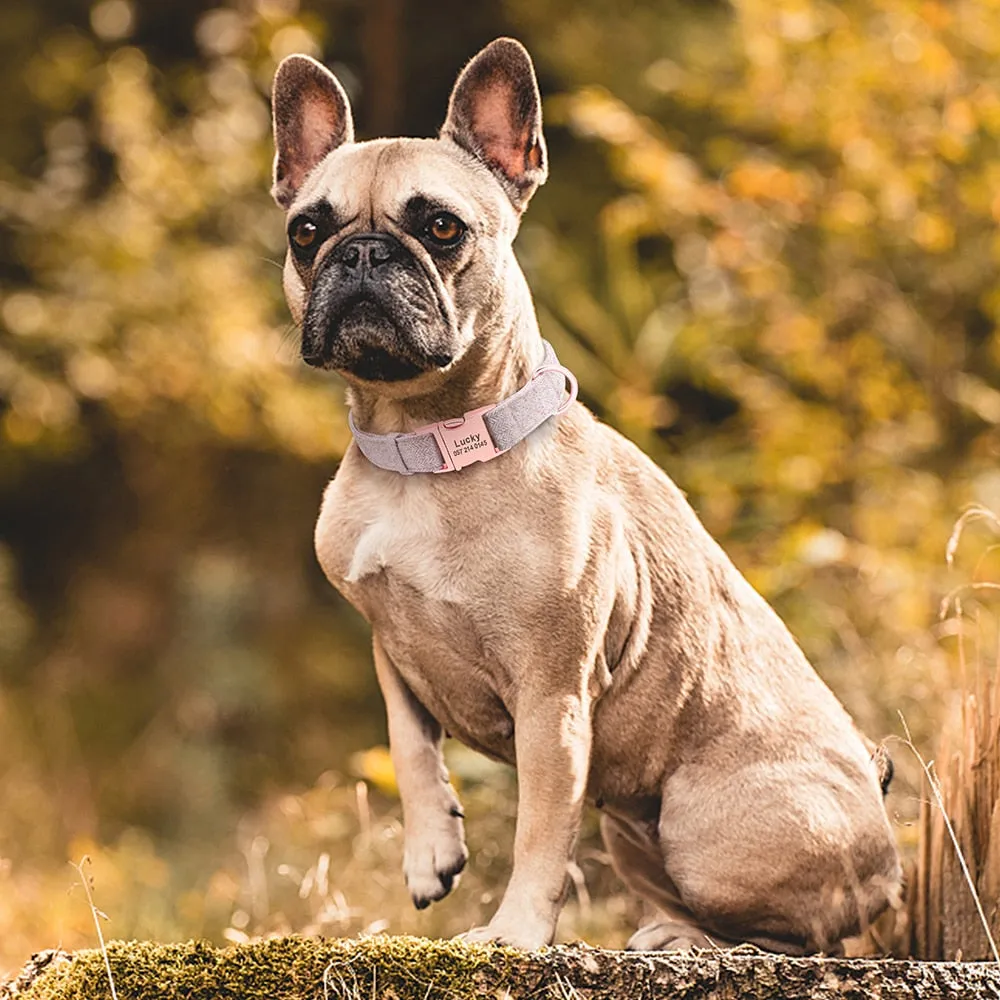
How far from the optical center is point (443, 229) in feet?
10.6

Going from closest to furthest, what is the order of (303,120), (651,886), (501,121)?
(501,121) → (303,120) → (651,886)

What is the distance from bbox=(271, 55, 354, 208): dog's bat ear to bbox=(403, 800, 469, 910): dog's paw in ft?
5.08

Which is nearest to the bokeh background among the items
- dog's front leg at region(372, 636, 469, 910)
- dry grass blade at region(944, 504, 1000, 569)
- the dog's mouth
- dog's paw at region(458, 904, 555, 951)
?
dry grass blade at region(944, 504, 1000, 569)

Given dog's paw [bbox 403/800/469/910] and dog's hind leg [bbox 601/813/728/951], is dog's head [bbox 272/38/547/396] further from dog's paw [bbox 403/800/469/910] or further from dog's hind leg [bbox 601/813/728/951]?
dog's hind leg [bbox 601/813/728/951]

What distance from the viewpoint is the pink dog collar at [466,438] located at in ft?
10.8

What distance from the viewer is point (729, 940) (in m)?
3.60

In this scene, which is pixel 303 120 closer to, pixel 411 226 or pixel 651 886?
pixel 411 226

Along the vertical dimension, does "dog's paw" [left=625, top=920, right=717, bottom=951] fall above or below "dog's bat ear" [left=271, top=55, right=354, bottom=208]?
below

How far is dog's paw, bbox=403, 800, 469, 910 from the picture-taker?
3.33 meters

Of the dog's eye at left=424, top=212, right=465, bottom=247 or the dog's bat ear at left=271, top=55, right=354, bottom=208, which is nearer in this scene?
the dog's eye at left=424, top=212, right=465, bottom=247

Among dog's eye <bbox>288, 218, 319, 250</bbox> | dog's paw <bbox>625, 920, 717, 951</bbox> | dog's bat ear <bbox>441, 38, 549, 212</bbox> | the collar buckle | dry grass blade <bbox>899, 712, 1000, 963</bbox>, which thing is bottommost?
dog's paw <bbox>625, 920, 717, 951</bbox>

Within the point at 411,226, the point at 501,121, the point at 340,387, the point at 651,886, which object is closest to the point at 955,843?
the point at 651,886

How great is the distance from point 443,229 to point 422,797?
1.30m

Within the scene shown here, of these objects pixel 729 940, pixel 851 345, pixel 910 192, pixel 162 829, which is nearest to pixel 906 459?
pixel 851 345
